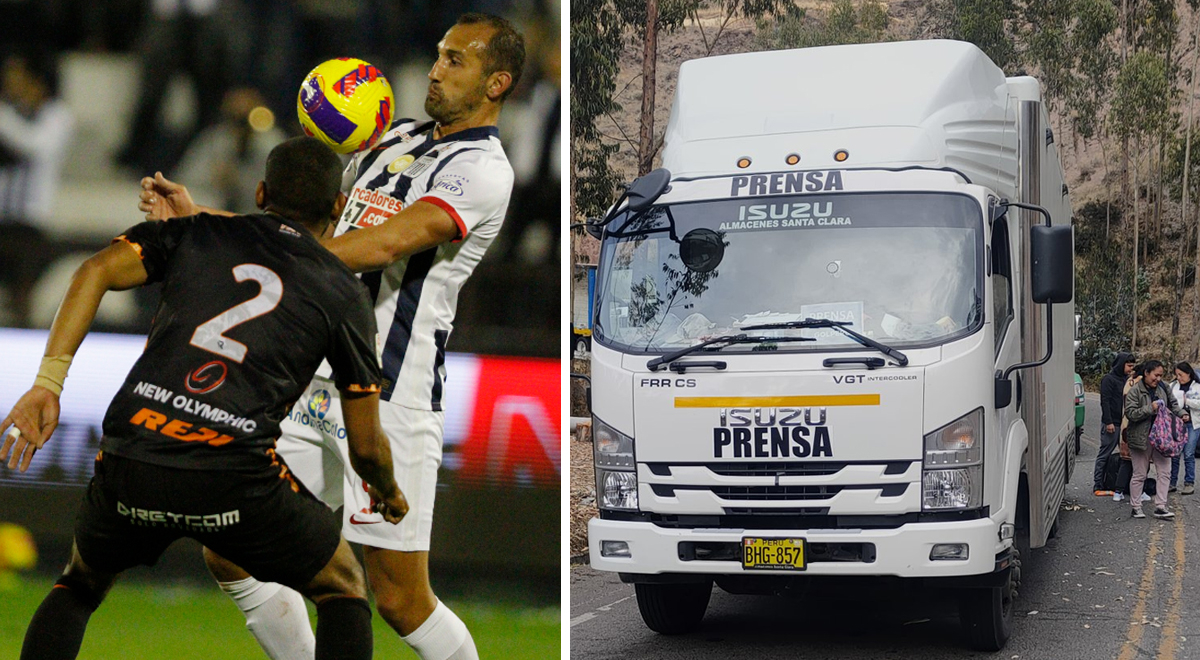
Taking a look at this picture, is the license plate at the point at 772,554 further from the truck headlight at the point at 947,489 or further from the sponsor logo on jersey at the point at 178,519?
the sponsor logo on jersey at the point at 178,519

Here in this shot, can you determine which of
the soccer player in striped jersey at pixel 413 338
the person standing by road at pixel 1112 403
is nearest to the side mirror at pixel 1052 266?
the soccer player in striped jersey at pixel 413 338

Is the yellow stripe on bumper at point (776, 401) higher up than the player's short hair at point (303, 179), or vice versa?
the player's short hair at point (303, 179)

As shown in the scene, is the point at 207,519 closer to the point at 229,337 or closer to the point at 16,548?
the point at 229,337

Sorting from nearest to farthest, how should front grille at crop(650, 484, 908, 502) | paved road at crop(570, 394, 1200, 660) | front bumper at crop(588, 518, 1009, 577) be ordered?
1. front bumper at crop(588, 518, 1009, 577)
2. front grille at crop(650, 484, 908, 502)
3. paved road at crop(570, 394, 1200, 660)

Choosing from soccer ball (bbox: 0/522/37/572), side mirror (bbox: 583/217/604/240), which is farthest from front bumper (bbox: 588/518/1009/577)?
soccer ball (bbox: 0/522/37/572)

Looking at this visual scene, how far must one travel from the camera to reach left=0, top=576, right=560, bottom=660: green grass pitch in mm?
5492

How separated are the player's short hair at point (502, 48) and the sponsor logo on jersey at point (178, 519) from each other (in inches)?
64.1

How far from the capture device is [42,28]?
5.46 metres

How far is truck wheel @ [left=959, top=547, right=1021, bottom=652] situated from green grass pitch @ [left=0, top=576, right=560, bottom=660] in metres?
2.22

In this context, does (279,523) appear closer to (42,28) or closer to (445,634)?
(445,634)

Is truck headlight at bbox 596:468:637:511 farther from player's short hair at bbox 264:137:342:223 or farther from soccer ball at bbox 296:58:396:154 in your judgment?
player's short hair at bbox 264:137:342:223

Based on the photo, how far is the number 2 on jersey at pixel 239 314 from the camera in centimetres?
332

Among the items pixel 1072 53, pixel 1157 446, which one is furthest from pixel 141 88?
pixel 1072 53

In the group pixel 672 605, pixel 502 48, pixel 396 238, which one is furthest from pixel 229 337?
pixel 672 605
